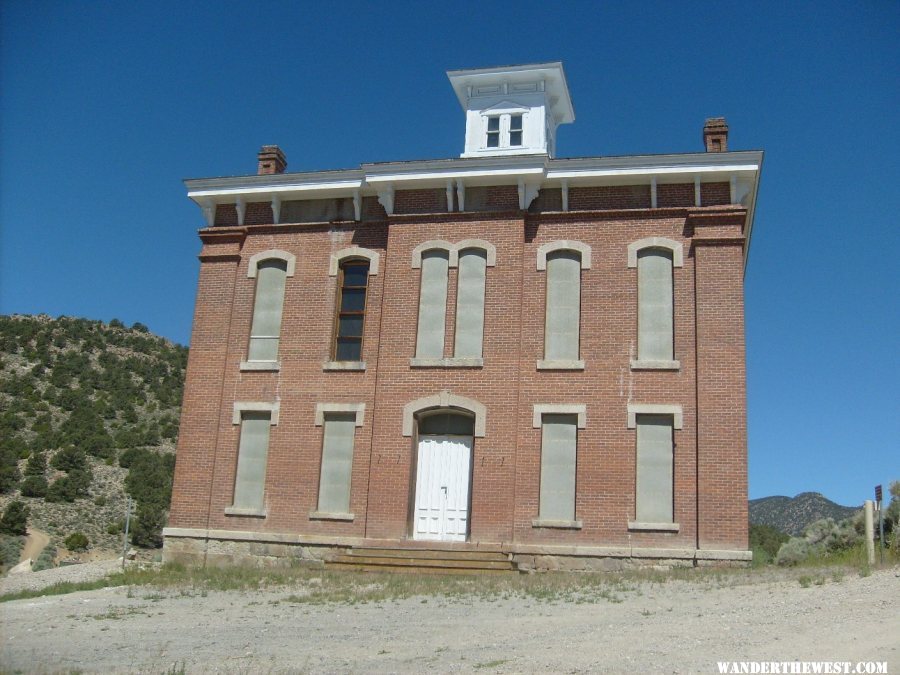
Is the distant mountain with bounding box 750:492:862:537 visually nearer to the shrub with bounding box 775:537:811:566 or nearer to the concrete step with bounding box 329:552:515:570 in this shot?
the shrub with bounding box 775:537:811:566

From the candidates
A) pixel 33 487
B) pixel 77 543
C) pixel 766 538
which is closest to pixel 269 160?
pixel 77 543

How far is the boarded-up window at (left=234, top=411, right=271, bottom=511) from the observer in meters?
20.4

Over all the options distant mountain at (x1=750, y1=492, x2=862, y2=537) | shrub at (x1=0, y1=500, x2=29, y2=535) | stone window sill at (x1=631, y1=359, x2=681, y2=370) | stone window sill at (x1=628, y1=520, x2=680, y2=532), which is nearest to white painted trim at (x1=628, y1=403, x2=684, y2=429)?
stone window sill at (x1=631, y1=359, x2=681, y2=370)

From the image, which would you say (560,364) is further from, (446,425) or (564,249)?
(446,425)

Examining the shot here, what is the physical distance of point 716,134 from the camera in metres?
20.7

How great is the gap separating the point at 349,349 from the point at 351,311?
0.90m

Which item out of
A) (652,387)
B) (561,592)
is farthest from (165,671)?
(652,387)

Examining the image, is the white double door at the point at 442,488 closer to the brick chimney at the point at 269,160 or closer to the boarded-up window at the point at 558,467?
the boarded-up window at the point at 558,467

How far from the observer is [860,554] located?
1634cm

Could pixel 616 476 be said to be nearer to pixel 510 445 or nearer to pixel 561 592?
pixel 510 445

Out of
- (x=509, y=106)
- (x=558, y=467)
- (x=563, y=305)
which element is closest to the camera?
(x=558, y=467)

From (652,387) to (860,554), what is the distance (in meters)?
5.01

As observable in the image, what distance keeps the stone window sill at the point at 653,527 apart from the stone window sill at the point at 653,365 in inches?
126

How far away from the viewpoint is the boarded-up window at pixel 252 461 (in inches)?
804
